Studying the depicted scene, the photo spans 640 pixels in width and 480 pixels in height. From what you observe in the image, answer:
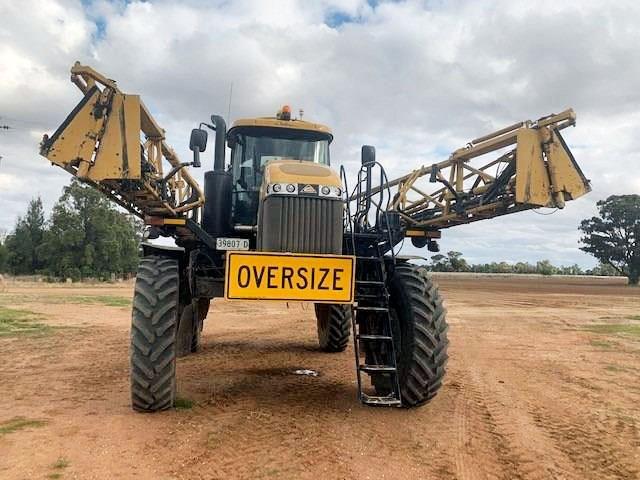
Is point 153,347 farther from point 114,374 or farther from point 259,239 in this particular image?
point 114,374

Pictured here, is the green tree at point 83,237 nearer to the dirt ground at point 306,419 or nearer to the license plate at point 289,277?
the dirt ground at point 306,419

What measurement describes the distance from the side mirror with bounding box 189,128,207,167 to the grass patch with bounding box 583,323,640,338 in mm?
11885

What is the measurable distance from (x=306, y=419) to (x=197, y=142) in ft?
10.5

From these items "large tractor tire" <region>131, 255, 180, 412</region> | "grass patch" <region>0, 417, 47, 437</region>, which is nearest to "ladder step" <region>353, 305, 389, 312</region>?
"large tractor tire" <region>131, 255, 180, 412</region>

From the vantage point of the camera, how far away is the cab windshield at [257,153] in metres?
6.99

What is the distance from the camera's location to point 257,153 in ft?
23.5

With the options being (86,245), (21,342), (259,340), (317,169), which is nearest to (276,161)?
(317,169)

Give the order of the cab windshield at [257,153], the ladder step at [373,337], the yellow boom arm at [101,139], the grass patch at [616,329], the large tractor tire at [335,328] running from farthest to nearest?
1. the grass patch at [616,329]
2. the large tractor tire at [335,328]
3. the cab windshield at [257,153]
4. the ladder step at [373,337]
5. the yellow boom arm at [101,139]

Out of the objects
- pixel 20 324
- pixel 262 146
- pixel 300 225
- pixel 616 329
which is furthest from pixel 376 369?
pixel 616 329

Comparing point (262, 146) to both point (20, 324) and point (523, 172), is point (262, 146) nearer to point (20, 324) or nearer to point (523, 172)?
point (523, 172)

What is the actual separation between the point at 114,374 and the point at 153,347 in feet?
9.38

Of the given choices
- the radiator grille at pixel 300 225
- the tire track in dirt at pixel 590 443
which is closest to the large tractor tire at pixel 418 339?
the radiator grille at pixel 300 225

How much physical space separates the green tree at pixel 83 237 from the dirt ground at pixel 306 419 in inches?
1687

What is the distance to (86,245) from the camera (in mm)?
51250
